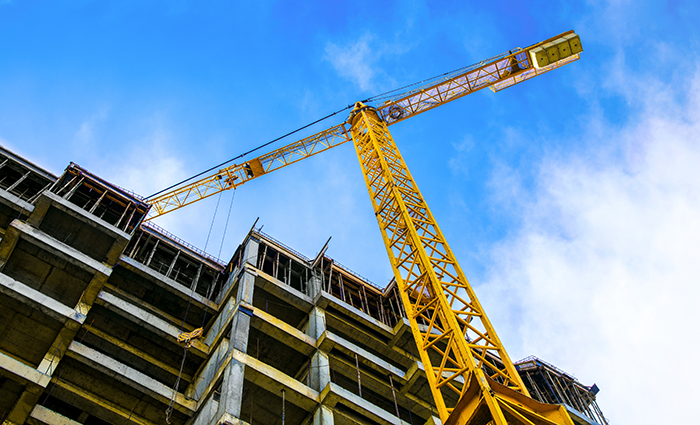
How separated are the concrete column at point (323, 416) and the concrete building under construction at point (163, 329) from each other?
→ 4 centimetres

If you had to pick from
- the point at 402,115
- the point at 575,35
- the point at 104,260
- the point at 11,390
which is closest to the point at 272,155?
the point at 402,115

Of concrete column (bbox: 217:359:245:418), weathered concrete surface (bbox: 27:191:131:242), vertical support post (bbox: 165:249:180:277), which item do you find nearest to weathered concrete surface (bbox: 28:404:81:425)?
concrete column (bbox: 217:359:245:418)

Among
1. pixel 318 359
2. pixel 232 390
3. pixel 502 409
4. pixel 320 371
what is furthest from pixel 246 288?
pixel 502 409

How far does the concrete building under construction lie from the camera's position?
2200cm

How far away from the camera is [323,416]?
22.1 meters

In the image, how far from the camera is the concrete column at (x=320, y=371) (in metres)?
23.7

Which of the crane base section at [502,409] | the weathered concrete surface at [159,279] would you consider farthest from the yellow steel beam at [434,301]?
the weathered concrete surface at [159,279]

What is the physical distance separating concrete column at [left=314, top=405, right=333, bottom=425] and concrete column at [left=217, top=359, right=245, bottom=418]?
336cm

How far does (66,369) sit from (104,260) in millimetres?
5634

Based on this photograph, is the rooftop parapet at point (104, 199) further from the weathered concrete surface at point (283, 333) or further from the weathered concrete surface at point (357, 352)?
the weathered concrete surface at point (357, 352)

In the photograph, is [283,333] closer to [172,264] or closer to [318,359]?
[318,359]

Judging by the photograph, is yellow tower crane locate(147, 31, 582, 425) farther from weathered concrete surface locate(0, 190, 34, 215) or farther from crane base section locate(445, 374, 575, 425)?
weathered concrete surface locate(0, 190, 34, 215)

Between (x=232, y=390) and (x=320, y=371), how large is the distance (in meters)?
5.20

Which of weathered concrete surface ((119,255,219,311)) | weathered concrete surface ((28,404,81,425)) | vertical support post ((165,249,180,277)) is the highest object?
Result: vertical support post ((165,249,180,277))
